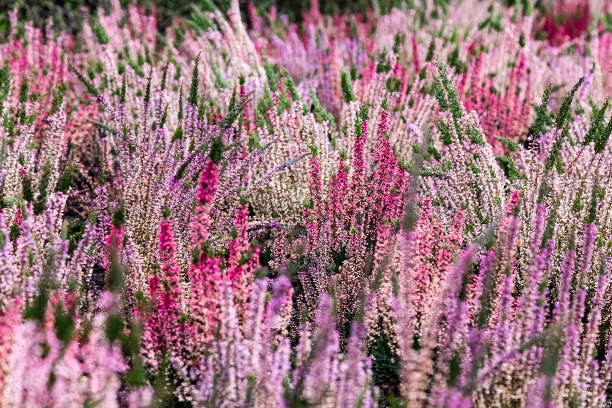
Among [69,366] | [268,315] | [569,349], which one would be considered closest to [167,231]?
[268,315]

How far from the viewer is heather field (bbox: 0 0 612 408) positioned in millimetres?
1512

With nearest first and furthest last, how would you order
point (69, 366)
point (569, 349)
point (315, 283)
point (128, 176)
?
point (69, 366) → point (569, 349) → point (315, 283) → point (128, 176)

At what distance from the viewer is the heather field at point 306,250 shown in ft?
4.96

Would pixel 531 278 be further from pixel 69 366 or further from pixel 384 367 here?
pixel 69 366

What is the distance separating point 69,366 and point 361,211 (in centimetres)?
119

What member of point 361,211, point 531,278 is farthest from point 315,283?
point 531,278

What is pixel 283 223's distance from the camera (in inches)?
103

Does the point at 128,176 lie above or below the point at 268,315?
above

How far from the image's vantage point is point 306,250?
7.70ft

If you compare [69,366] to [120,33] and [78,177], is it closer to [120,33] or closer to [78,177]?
[78,177]

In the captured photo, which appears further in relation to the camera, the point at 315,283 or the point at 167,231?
the point at 315,283

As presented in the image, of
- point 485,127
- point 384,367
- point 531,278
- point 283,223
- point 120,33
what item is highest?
point 120,33

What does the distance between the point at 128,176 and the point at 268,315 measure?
0.95 m

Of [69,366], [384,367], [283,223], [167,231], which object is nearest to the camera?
[69,366]
